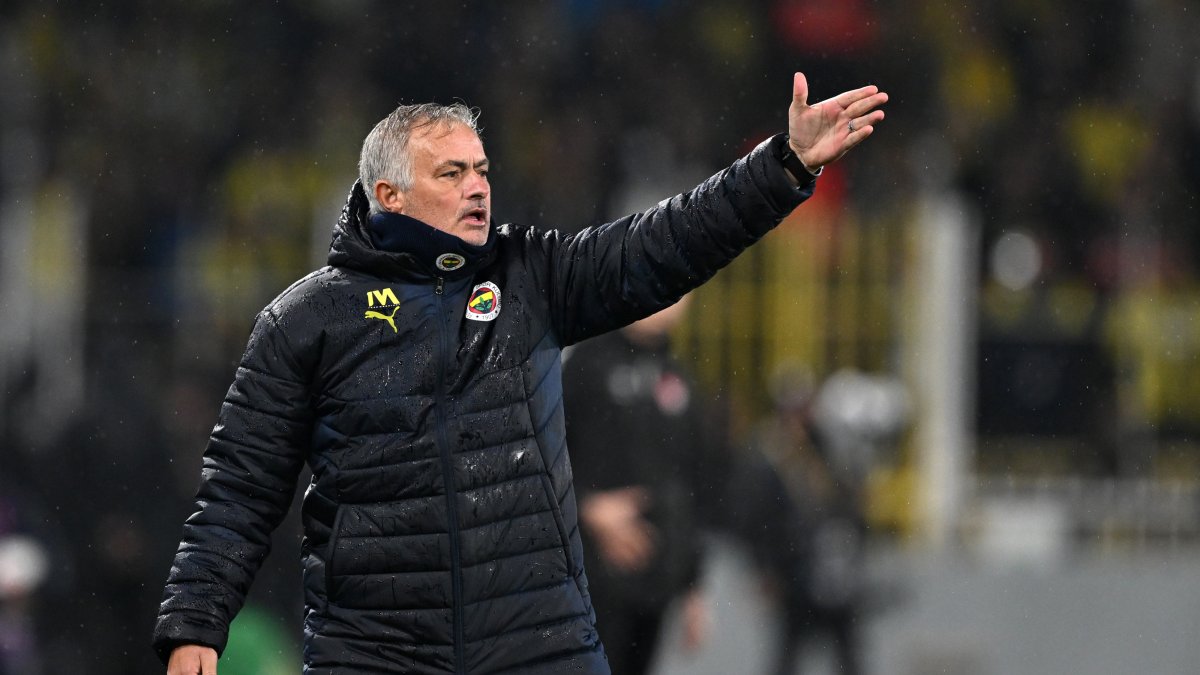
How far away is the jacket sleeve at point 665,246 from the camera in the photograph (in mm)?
3330

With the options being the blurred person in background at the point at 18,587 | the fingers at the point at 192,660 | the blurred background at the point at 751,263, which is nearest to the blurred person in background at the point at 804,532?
the blurred background at the point at 751,263

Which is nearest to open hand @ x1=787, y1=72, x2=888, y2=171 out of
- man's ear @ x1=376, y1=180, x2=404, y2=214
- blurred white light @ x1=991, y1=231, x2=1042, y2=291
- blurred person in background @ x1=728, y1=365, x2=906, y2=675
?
man's ear @ x1=376, y1=180, x2=404, y2=214

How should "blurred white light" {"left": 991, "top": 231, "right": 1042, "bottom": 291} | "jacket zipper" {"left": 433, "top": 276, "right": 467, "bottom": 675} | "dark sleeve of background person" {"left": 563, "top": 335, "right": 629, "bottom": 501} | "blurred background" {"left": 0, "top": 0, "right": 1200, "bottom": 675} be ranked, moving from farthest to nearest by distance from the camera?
"blurred white light" {"left": 991, "top": 231, "right": 1042, "bottom": 291} → "blurred background" {"left": 0, "top": 0, "right": 1200, "bottom": 675} → "dark sleeve of background person" {"left": 563, "top": 335, "right": 629, "bottom": 501} → "jacket zipper" {"left": 433, "top": 276, "right": 467, "bottom": 675}

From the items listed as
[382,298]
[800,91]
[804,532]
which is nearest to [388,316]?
[382,298]

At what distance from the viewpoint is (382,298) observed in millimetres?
3418

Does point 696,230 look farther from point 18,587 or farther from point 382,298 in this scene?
point 18,587

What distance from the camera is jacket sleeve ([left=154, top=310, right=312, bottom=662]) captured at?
3322 mm

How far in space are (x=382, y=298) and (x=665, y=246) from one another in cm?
53

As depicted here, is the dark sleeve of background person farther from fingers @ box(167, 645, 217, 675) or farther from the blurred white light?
the blurred white light

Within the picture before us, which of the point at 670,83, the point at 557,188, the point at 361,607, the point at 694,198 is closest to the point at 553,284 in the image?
the point at 694,198

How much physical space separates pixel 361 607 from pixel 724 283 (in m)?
6.58

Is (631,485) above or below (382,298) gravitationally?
below

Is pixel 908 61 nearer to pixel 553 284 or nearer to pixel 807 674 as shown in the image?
pixel 807 674

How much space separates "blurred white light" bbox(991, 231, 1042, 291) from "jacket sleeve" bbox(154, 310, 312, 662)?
6768 mm
